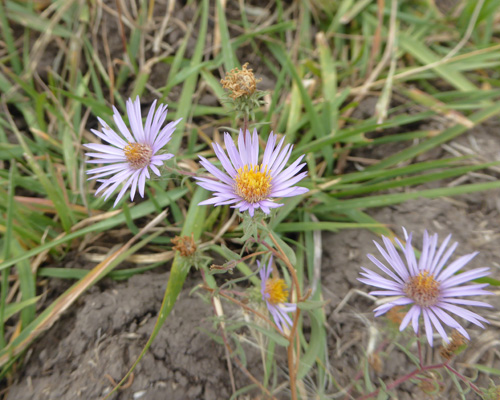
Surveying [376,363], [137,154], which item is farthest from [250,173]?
[376,363]

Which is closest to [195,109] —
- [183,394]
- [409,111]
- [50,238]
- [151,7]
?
[151,7]

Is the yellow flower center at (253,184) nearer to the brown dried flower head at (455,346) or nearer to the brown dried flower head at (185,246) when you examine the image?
the brown dried flower head at (185,246)

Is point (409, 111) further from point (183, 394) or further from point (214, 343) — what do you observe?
point (183, 394)

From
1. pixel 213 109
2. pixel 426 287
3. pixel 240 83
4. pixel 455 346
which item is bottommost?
pixel 455 346

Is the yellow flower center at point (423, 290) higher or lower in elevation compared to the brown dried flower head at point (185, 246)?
lower

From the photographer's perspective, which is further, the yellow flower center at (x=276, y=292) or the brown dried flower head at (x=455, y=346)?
the yellow flower center at (x=276, y=292)

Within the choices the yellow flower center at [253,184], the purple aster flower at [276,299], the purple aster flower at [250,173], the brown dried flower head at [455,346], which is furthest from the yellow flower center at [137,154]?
the brown dried flower head at [455,346]

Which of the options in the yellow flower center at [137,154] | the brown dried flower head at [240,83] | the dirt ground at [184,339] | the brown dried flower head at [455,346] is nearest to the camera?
the brown dried flower head at [455,346]

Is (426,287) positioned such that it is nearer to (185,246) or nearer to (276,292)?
(276,292)
